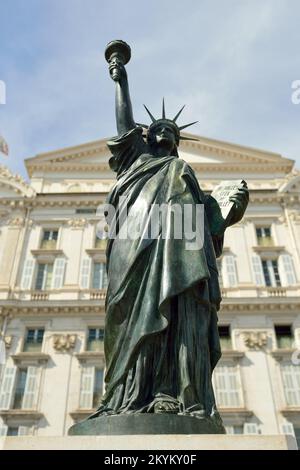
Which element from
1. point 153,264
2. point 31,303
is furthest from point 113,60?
point 31,303

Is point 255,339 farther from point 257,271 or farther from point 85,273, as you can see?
point 85,273

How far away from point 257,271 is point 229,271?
169cm

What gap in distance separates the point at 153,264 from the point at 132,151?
6.08 feet

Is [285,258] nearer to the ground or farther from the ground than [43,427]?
farther from the ground

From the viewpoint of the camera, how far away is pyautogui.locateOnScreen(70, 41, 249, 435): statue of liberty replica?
3270 millimetres

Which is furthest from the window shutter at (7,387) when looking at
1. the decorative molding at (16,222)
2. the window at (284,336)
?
the window at (284,336)

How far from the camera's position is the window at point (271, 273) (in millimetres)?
26297

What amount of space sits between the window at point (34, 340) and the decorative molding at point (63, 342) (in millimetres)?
883

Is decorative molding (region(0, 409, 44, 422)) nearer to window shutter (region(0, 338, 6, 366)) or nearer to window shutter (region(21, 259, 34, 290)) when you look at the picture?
window shutter (region(0, 338, 6, 366))

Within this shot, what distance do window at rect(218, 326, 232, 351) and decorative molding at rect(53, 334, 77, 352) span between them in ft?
25.6

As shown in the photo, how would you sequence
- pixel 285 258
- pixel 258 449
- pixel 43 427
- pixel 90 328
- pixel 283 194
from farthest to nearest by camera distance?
pixel 283 194
pixel 285 258
pixel 90 328
pixel 43 427
pixel 258 449

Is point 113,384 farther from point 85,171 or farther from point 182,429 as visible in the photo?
point 85,171

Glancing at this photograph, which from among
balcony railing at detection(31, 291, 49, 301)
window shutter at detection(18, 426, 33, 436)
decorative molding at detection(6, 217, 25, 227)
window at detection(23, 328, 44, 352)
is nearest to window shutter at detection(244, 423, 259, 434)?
window shutter at detection(18, 426, 33, 436)

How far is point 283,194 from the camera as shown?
97.5 ft
